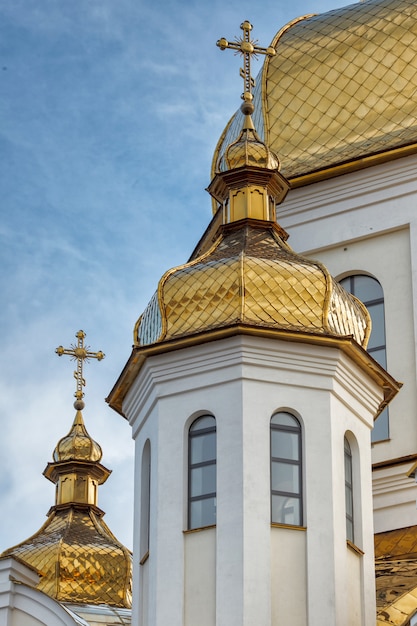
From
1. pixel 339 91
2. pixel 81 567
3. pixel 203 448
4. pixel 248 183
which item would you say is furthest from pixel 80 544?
pixel 203 448

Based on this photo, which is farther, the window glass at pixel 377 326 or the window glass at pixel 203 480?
the window glass at pixel 377 326

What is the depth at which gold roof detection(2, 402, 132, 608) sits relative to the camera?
22141 millimetres

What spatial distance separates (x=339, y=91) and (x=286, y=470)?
6.51 m

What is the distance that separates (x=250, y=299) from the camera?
1641 cm

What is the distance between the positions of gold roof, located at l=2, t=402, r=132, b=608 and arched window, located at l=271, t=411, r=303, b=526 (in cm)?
600

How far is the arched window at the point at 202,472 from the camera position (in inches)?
627

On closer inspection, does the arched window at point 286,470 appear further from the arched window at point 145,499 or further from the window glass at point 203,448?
the arched window at point 145,499

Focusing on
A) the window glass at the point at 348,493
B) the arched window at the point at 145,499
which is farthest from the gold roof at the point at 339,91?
the arched window at the point at 145,499

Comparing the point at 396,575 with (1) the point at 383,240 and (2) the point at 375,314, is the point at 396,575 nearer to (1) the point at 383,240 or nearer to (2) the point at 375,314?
(2) the point at 375,314

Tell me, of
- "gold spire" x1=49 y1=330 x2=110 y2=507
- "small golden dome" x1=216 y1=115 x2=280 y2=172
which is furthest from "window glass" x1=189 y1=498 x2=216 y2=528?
"gold spire" x1=49 y1=330 x2=110 y2=507

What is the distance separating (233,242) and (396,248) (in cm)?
322

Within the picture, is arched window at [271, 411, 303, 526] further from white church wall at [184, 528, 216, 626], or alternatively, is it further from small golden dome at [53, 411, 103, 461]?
small golden dome at [53, 411, 103, 461]

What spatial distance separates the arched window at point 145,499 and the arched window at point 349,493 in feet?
5.30

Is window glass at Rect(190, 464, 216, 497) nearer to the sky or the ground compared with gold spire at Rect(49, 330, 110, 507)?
nearer to the ground
